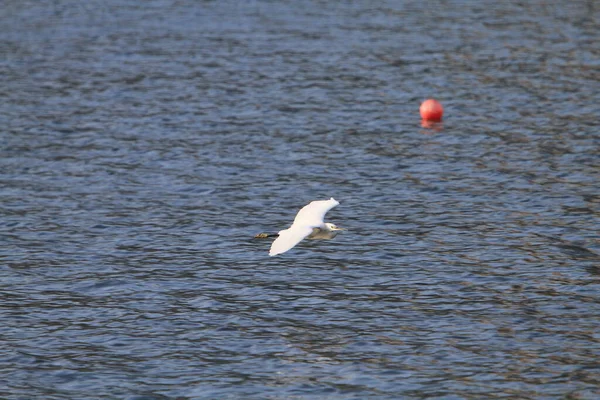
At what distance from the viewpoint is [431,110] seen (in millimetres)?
37969

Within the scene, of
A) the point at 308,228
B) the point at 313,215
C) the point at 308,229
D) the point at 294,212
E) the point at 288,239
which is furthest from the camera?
the point at 294,212

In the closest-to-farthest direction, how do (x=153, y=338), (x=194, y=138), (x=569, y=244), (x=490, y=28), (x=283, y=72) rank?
(x=153, y=338) → (x=569, y=244) → (x=194, y=138) → (x=283, y=72) → (x=490, y=28)

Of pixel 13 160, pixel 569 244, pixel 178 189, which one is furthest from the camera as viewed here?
pixel 13 160

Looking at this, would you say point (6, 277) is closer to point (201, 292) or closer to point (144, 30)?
point (201, 292)

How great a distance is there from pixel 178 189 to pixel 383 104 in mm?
12378

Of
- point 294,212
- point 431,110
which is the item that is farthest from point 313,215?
point 431,110

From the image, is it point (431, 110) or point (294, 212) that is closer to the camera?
point (294, 212)

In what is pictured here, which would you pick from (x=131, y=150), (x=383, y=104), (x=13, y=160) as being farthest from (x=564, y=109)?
(x=13, y=160)

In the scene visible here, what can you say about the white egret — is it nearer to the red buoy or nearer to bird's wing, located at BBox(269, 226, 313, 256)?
bird's wing, located at BBox(269, 226, 313, 256)

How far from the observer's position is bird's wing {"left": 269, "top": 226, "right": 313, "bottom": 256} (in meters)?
20.3

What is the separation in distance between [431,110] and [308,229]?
17299mm

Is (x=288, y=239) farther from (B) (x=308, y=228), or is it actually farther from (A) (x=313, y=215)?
(A) (x=313, y=215)

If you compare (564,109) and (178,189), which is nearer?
(178,189)

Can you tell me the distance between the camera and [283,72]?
150 feet
